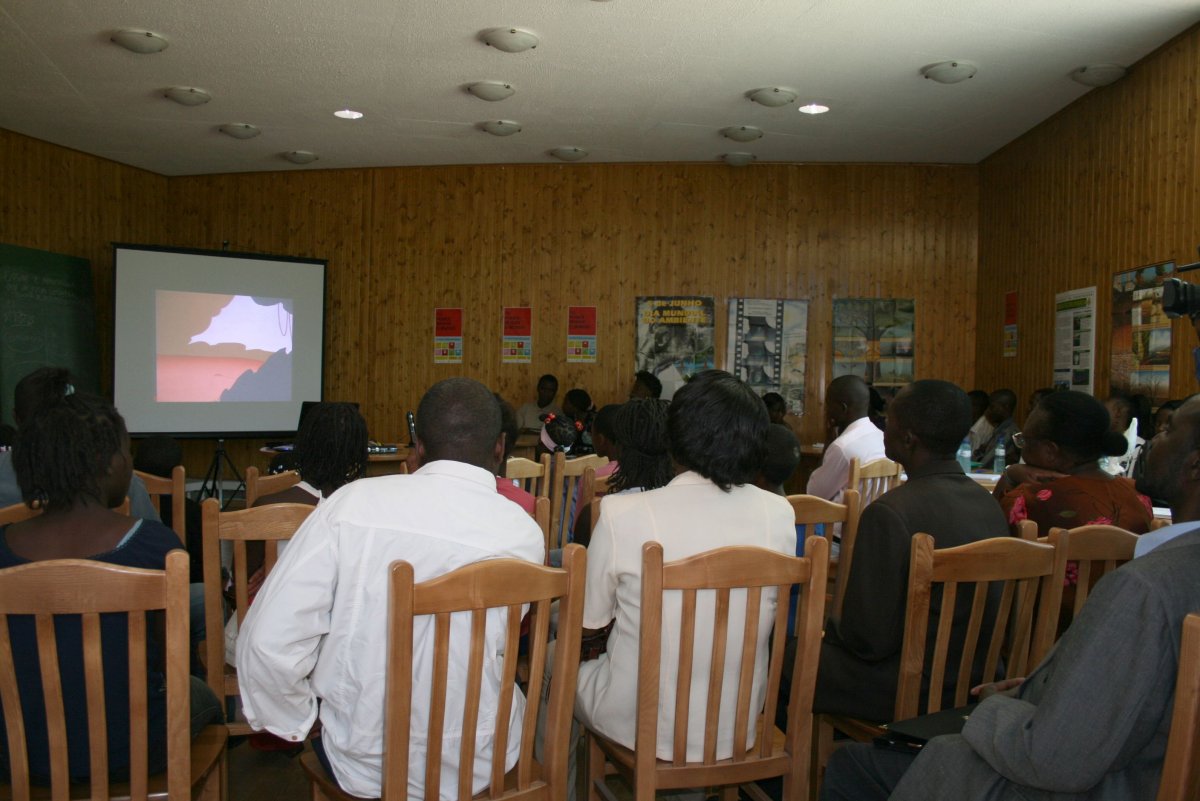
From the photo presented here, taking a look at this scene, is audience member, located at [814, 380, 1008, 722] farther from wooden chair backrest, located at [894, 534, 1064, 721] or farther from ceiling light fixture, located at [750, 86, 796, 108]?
ceiling light fixture, located at [750, 86, 796, 108]

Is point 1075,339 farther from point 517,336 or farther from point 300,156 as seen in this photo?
point 300,156

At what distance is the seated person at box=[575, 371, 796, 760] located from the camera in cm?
189

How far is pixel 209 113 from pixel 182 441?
10.2 feet

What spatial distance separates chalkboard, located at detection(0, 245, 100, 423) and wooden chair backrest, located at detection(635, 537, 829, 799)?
6945 millimetres

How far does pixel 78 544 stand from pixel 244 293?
6.95 m

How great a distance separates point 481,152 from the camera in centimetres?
808

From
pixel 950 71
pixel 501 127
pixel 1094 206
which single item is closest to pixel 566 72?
pixel 501 127

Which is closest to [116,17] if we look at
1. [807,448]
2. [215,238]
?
[215,238]

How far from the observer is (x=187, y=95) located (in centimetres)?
635

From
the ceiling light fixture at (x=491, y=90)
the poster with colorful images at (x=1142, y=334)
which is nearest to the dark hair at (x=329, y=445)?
the ceiling light fixture at (x=491, y=90)

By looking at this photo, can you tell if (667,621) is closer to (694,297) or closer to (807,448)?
(807,448)

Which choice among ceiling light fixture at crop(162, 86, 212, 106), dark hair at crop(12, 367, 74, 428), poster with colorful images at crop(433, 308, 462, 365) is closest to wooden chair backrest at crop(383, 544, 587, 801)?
dark hair at crop(12, 367, 74, 428)

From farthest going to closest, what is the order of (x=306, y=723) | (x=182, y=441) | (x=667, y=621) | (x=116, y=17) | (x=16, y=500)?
(x=182, y=441), (x=116, y=17), (x=16, y=500), (x=667, y=621), (x=306, y=723)

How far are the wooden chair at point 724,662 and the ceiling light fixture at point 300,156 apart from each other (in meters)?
7.19
